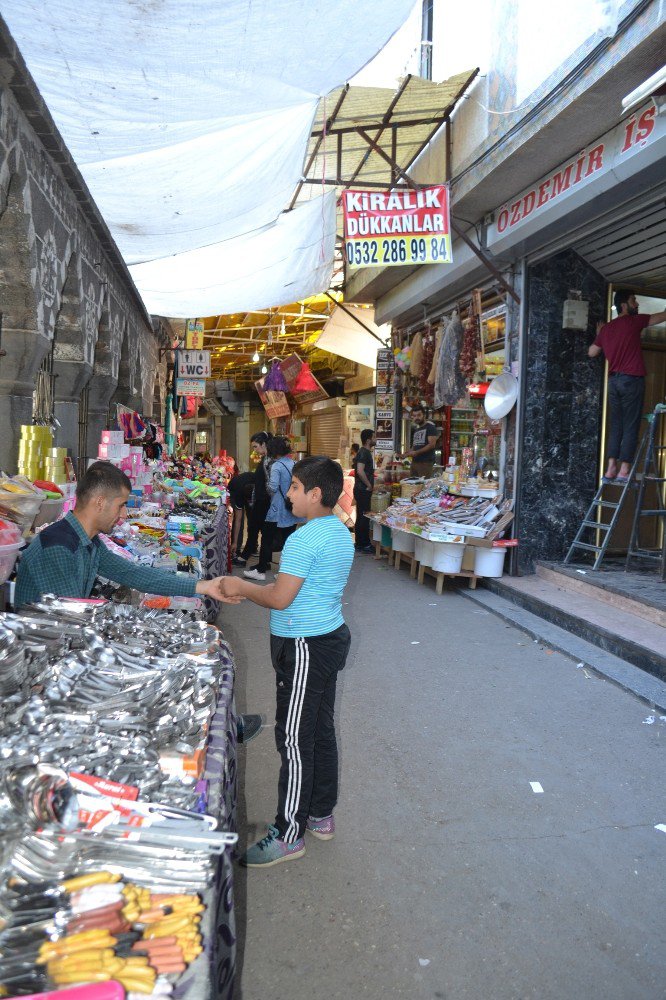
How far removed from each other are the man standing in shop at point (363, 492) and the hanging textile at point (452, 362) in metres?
2.17

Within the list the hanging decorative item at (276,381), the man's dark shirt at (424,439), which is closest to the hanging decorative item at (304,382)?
the hanging decorative item at (276,381)

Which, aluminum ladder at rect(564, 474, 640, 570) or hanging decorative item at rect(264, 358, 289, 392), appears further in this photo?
hanging decorative item at rect(264, 358, 289, 392)

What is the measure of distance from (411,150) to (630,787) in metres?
9.41

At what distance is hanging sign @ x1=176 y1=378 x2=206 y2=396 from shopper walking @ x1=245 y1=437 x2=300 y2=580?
26.3 feet

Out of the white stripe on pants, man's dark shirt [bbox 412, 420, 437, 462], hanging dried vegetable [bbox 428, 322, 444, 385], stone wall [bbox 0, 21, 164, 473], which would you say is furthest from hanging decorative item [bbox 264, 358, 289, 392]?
the white stripe on pants

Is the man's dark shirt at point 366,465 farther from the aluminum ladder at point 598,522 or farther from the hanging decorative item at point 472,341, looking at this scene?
the aluminum ladder at point 598,522

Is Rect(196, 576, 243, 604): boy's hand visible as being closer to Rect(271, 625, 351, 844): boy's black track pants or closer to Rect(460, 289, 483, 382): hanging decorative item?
Rect(271, 625, 351, 844): boy's black track pants

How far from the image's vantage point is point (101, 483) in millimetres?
3062

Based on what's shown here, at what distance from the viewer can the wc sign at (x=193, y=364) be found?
54.6 feet

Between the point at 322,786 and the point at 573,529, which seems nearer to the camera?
the point at 322,786

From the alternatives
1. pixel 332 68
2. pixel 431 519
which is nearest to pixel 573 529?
pixel 431 519

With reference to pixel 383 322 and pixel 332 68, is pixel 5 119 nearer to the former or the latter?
pixel 332 68

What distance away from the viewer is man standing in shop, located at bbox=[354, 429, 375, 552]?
469 inches

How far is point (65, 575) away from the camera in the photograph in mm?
2941
